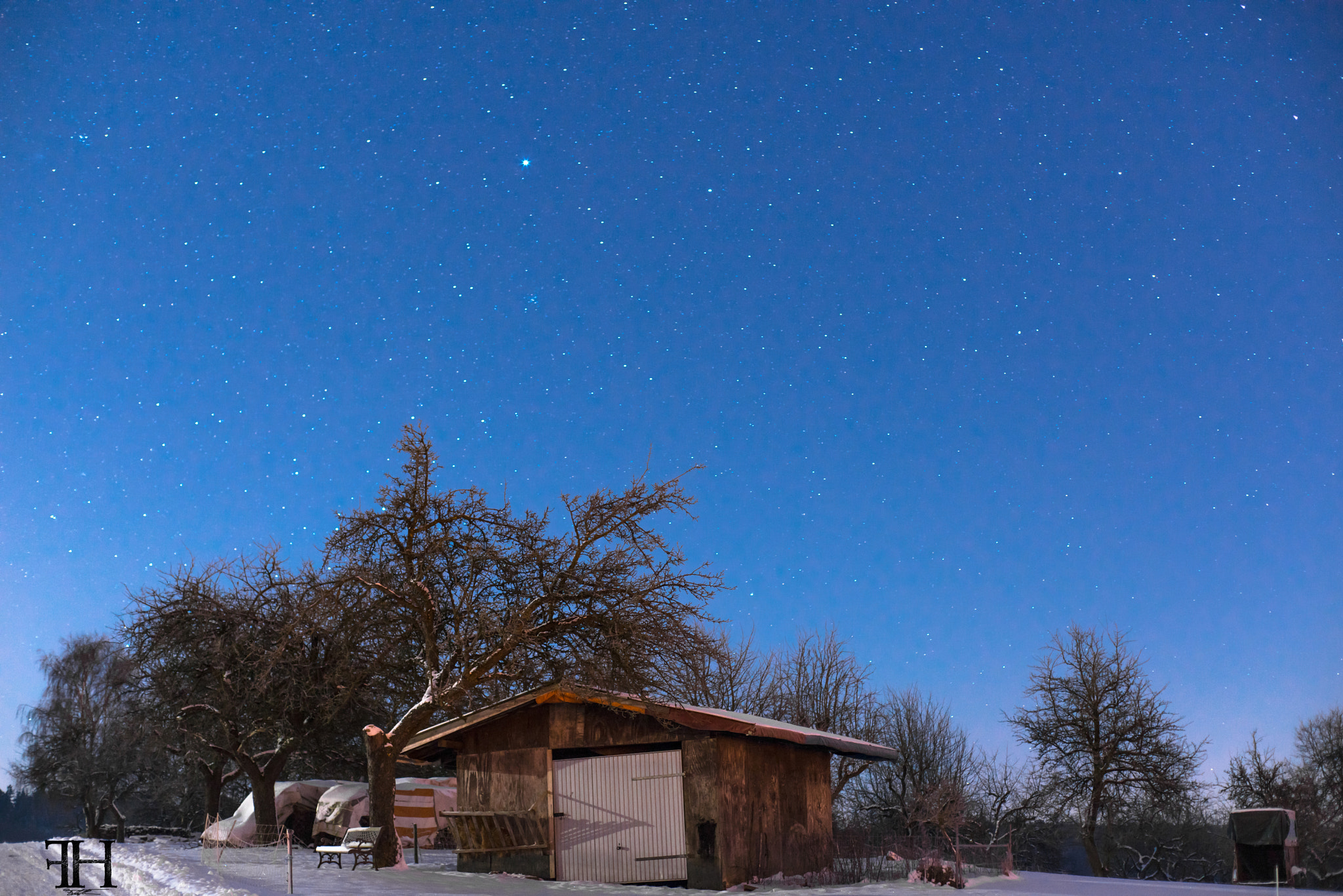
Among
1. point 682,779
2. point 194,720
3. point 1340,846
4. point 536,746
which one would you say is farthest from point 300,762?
point 1340,846

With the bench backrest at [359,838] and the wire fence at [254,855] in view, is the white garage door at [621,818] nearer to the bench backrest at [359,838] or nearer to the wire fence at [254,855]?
the bench backrest at [359,838]

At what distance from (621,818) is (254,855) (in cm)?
1139

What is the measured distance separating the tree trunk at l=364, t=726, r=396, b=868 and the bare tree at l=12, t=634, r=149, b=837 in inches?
1176

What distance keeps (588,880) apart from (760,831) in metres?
3.51

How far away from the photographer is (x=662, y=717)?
61.5ft

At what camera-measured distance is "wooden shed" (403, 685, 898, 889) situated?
19062 millimetres

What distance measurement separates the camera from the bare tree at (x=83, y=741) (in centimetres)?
4706

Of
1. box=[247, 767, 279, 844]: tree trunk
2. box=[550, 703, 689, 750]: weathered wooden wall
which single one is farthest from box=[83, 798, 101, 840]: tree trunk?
box=[550, 703, 689, 750]: weathered wooden wall

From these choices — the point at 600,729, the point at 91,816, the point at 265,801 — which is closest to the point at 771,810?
the point at 600,729

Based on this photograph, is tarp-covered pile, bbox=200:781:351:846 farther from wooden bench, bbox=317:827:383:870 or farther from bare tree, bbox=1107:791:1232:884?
bare tree, bbox=1107:791:1232:884

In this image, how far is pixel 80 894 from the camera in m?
16.2

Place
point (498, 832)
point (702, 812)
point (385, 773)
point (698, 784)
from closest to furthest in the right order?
point (702, 812) < point (698, 784) < point (385, 773) < point (498, 832)

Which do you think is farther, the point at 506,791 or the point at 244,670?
the point at 244,670

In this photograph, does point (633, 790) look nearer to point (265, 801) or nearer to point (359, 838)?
point (359, 838)
